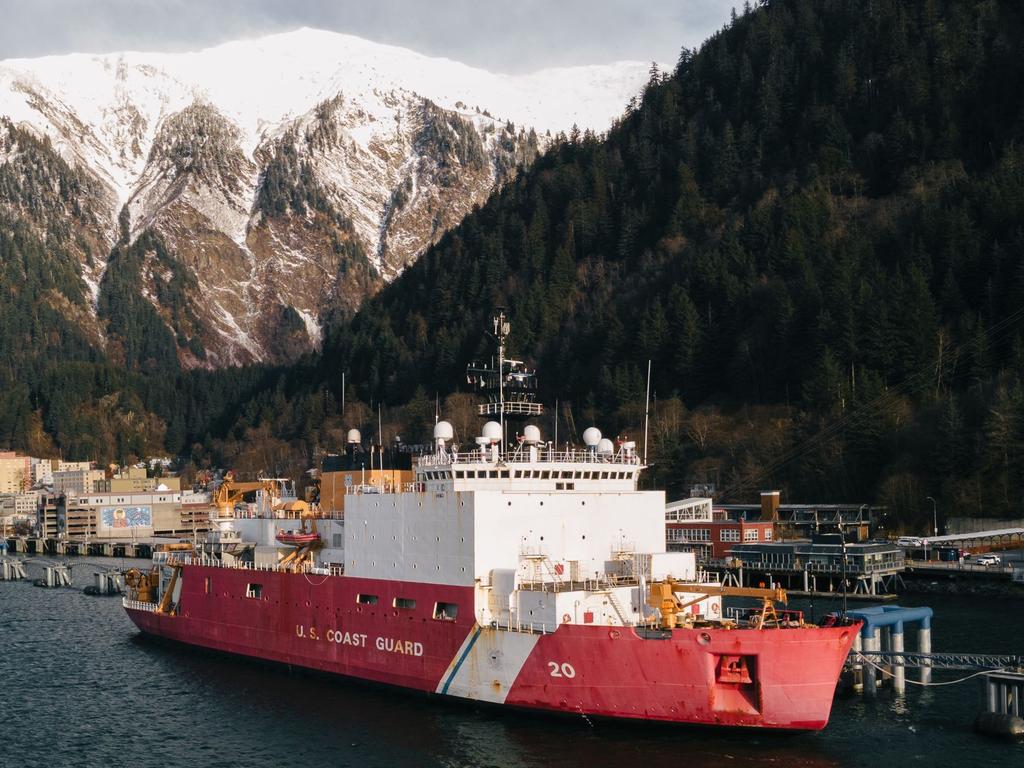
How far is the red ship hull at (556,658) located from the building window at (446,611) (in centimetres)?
10

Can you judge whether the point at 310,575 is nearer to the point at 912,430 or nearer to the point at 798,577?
the point at 798,577

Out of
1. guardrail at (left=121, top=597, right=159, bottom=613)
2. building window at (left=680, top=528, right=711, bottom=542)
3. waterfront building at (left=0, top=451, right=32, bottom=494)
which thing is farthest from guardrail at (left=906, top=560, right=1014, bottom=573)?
waterfront building at (left=0, top=451, right=32, bottom=494)

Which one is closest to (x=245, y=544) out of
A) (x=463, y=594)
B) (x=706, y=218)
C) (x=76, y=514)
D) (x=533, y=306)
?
(x=463, y=594)

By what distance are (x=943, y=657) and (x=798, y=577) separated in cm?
3169

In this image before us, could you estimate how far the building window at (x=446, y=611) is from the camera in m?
32.9

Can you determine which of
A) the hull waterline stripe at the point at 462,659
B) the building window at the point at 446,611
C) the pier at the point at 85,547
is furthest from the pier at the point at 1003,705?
the pier at the point at 85,547

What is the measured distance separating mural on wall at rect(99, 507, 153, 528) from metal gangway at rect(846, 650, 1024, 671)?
104 m

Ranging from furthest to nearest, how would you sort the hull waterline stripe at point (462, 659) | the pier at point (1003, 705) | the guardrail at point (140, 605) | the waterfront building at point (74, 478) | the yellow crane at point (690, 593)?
the waterfront building at point (74, 478)
the guardrail at point (140, 605)
the hull waterline stripe at point (462, 659)
the pier at point (1003, 705)
the yellow crane at point (690, 593)

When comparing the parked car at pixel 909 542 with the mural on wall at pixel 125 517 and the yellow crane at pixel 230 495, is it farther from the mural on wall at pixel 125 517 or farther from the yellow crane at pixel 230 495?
the mural on wall at pixel 125 517

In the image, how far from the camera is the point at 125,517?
411 ft

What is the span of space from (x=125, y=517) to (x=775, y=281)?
76382mm

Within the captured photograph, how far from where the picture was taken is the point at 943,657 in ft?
108

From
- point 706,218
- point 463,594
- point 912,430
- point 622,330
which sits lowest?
point 463,594

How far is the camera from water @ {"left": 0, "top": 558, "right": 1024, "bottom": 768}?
29359 millimetres
